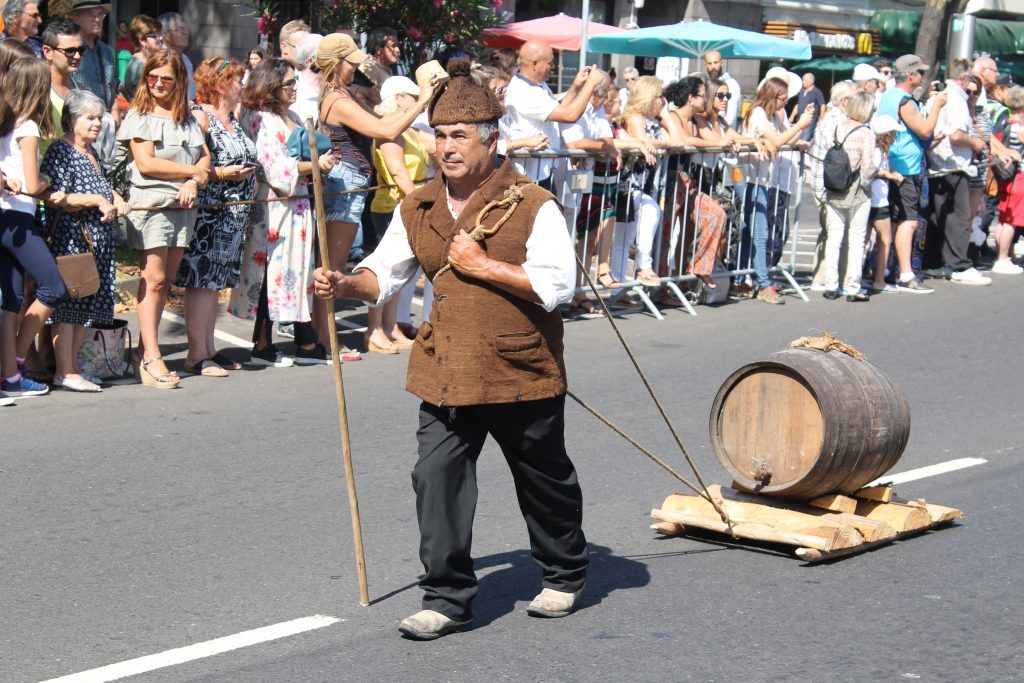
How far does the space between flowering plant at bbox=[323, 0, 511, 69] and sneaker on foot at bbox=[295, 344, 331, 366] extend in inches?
226

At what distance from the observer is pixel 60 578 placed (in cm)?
557

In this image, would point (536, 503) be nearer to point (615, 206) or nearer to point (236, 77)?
point (236, 77)

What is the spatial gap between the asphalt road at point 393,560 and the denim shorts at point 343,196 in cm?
121

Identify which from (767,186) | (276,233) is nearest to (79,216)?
(276,233)

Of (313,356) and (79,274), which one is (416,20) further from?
(79,274)

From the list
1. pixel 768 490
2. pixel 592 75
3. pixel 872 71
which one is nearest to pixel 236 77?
pixel 592 75

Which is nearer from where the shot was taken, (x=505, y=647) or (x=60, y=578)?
(x=505, y=647)

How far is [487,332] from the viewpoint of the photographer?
503 centimetres

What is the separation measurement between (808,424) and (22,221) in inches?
187

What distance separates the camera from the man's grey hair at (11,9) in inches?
385

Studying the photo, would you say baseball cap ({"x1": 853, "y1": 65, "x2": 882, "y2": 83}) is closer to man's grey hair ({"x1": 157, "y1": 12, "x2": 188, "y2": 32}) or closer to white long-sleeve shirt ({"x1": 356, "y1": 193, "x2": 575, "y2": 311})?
man's grey hair ({"x1": 157, "y1": 12, "x2": 188, "y2": 32})

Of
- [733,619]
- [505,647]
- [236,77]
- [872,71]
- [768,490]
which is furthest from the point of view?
[872,71]

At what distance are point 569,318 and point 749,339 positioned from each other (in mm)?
1521

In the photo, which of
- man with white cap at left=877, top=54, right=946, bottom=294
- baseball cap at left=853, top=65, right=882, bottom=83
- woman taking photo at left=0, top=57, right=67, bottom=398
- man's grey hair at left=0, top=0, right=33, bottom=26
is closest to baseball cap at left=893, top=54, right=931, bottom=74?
man with white cap at left=877, top=54, right=946, bottom=294
